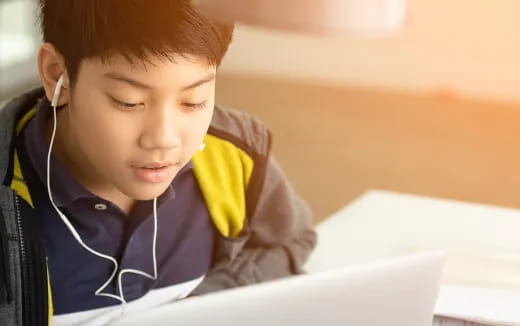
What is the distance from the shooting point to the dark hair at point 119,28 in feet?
2.41

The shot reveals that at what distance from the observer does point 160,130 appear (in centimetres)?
76

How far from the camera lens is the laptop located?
0.67 meters

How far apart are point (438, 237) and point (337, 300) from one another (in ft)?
1.04

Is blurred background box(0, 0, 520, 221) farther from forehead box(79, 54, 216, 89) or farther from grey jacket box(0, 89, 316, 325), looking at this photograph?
forehead box(79, 54, 216, 89)

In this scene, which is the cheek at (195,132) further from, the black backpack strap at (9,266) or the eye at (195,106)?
the black backpack strap at (9,266)

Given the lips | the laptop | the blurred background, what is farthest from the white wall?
the laptop

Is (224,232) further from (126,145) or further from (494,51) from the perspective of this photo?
(494,51)

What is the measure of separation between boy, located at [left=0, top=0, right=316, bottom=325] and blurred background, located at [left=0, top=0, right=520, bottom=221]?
0.11 meters

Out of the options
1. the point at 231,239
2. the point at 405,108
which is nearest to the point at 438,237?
the point at 405,108

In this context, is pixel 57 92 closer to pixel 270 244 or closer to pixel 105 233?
pixel 105 233

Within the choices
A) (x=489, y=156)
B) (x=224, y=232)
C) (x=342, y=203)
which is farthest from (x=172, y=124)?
(x=489, y=156)

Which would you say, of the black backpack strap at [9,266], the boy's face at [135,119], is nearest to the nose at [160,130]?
the boy's face at [135,119]

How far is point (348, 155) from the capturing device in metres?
1.02

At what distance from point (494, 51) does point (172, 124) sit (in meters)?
0.40
